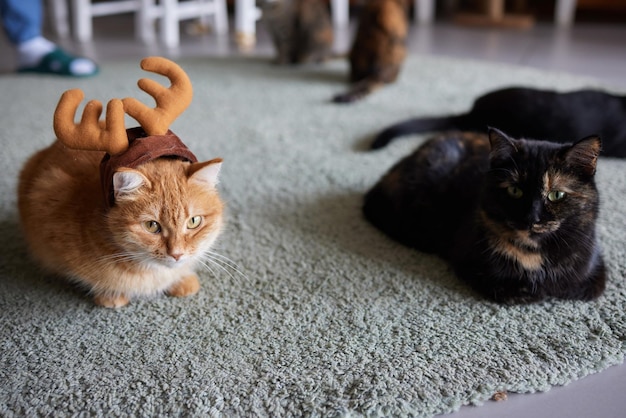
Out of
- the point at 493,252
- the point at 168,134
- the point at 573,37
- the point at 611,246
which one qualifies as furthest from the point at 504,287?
the point at 573,37

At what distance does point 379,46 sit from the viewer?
2426 mm

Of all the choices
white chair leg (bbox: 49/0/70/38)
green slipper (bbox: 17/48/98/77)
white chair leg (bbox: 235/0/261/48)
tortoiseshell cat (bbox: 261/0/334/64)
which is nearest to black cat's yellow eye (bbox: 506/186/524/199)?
tortoiseshell cat (bbox: 261/0/334/64)

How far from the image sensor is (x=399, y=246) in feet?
4.38

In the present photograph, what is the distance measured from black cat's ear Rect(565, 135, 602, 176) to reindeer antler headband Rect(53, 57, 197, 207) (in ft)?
2.37

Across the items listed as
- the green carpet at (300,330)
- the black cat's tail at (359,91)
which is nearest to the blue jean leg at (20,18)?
the green carpet at (300,330)

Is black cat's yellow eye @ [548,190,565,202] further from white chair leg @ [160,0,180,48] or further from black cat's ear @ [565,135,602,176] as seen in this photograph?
white chair leg @ [160,0,180,48]

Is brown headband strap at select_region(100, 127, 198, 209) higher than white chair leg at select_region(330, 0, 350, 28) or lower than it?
lower

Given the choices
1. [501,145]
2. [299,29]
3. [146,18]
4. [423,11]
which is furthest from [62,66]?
[423,11]

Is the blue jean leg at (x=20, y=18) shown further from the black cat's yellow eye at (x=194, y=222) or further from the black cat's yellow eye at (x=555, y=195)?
the black cat's yellow eye at (x=555, y=195)

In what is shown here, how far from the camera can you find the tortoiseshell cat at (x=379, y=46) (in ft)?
7.97

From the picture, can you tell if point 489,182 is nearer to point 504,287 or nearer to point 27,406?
point 504,287

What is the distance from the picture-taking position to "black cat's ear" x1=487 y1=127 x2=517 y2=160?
106 cm

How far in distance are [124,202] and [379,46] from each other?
1.75 meters

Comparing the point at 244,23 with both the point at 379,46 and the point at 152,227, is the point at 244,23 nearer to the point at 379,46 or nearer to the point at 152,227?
the point at 379,46
